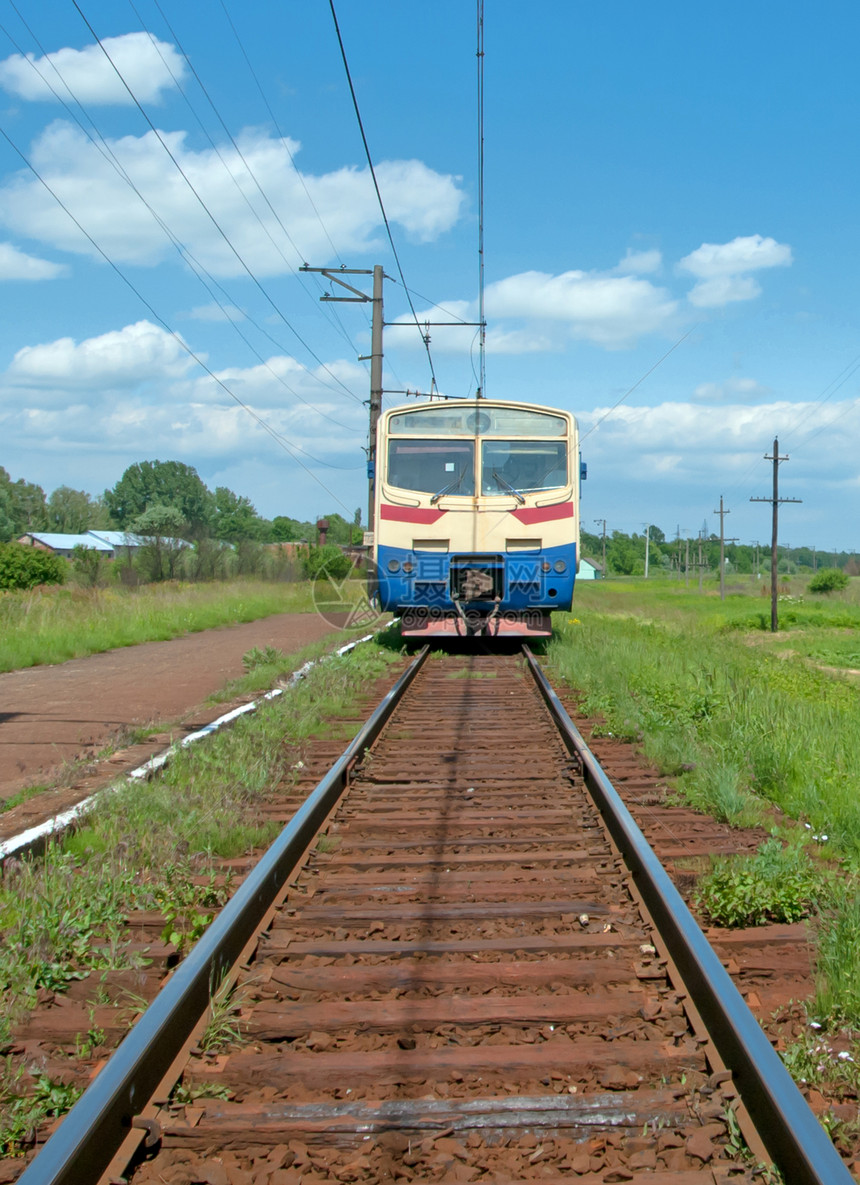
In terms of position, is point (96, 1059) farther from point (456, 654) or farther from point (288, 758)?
point (456, 654)

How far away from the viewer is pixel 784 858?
14.4 ft

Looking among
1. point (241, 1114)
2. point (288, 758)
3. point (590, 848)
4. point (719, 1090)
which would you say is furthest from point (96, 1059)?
point (288, 758)

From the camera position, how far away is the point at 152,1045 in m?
2.63

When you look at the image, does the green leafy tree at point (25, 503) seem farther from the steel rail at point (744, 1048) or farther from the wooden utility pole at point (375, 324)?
the steel rail at point (744, 1048)

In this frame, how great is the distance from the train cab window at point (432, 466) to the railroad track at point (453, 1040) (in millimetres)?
8792

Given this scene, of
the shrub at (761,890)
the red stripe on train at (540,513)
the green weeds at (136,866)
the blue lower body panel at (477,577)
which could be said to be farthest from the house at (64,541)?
the shrub at (761,890)

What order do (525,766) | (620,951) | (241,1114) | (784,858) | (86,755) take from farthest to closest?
(86,755), (525,766), (784,858), (620,951), (241,1114)

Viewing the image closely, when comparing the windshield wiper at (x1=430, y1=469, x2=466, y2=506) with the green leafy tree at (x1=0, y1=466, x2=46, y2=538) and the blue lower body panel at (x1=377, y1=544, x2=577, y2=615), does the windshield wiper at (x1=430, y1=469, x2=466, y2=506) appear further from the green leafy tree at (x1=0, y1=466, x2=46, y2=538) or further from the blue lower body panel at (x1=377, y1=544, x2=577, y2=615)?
the green leafy tree at (x1=0, y1=466, x2=46, y2=538)

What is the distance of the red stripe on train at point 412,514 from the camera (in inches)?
520

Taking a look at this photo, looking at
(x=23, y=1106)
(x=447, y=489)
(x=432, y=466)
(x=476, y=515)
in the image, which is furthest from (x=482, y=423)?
(x=23, y=1106)

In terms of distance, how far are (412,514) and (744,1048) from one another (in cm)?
1091

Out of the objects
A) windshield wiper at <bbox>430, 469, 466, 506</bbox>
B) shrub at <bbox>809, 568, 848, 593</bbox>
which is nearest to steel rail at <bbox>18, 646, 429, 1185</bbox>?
windshield wiper at <bbox>430, 469, 466, 506</bbox>

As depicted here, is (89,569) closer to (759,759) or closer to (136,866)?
(759,759)

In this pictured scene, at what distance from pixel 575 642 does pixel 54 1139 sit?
13.2 meters
